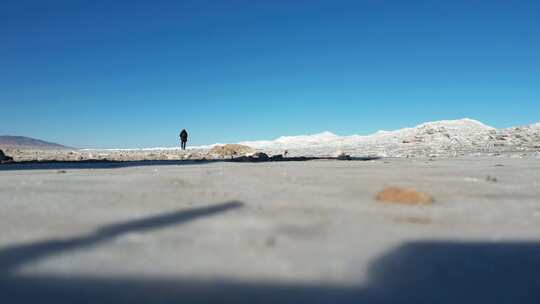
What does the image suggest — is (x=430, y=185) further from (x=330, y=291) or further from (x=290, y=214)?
(x=330, y=291)

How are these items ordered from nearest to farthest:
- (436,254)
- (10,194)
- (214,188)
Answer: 1. (436,254)
2. (10,194)
3. (214,188)

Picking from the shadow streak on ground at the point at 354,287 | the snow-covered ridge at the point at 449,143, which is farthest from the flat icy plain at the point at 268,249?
the snow-covered ridge at the point at 449,143

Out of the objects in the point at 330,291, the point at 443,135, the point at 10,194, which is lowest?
the point at 330,291

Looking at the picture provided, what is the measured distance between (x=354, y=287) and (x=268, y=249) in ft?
0.96

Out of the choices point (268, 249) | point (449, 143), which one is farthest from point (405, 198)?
point (449, 143)

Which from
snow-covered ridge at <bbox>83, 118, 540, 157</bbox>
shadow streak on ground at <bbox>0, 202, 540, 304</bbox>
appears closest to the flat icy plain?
shadow streak on ground at <bbox>0, 202, 540, 304</bbox>

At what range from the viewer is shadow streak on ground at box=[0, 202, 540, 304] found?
2.55 ft

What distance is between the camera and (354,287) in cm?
83

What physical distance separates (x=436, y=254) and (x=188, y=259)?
677 millimetres

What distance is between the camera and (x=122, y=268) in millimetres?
917

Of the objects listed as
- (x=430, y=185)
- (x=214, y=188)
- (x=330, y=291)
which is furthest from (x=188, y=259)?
(x=430, y=185)

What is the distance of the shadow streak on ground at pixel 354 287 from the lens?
777 mm

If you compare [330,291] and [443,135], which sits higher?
[443,135]

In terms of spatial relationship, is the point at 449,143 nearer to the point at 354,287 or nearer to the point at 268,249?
the point at 268,249
